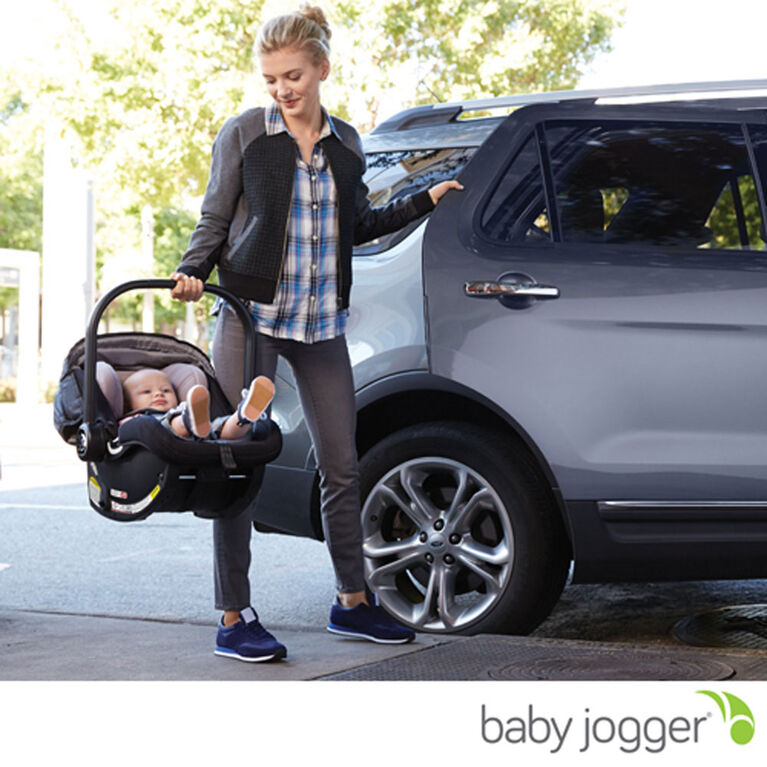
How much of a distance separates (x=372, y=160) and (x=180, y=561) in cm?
307

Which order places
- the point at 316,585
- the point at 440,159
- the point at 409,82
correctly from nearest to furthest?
the point at 440,159 → the point at 316,585 → the point at 409,82

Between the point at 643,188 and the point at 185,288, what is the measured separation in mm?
1654

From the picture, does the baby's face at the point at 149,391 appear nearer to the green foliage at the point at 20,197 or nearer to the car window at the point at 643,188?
the car window at the point at 643,188

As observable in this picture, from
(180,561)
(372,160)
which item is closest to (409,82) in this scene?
(180,561)

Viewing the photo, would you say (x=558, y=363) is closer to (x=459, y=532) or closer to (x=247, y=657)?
(x=459, y=532)

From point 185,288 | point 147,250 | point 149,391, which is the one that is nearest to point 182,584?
point 149,391

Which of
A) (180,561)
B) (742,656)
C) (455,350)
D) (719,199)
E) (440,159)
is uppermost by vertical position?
(440,159)

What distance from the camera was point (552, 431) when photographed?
4523mm

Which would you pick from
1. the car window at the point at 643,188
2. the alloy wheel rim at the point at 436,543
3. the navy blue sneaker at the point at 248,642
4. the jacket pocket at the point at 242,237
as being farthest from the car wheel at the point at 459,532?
the jacket pocket at the point at 242,237

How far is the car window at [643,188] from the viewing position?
4.62m

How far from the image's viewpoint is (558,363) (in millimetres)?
4520

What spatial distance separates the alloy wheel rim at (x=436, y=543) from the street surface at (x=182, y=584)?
0.44 meters

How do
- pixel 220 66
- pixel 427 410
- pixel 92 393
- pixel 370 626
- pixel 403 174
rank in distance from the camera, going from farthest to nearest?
pixel 220 66, pixel 403 174, pixel 427 410, pixel 370 626, pixel 92 393

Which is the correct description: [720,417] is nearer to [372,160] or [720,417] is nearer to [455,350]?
[455,350]
